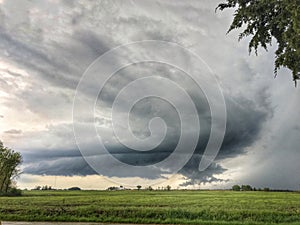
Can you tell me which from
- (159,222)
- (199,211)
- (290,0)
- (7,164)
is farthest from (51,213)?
(7,164)

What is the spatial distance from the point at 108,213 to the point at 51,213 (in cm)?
545

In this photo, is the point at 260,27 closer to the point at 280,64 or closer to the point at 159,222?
the point at 280,64

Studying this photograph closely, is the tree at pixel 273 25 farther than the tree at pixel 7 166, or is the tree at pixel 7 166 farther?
the tree at pixel 7 166

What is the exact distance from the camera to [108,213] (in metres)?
30.3

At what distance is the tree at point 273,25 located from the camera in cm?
1915

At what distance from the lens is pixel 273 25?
21.2m

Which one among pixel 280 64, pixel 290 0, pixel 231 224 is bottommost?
pixel 231 224

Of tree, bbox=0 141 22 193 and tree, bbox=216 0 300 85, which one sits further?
tree, bbox=0 141 22 193

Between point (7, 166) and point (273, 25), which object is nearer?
point (273, 25)

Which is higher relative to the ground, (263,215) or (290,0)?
(290,0)

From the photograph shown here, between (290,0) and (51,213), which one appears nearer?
(290,0)

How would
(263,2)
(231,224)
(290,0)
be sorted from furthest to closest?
(231,224) → (263,2) → (290,0)

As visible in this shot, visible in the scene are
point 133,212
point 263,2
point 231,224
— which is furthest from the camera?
point 133,212

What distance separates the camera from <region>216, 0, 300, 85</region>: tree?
19145mm
